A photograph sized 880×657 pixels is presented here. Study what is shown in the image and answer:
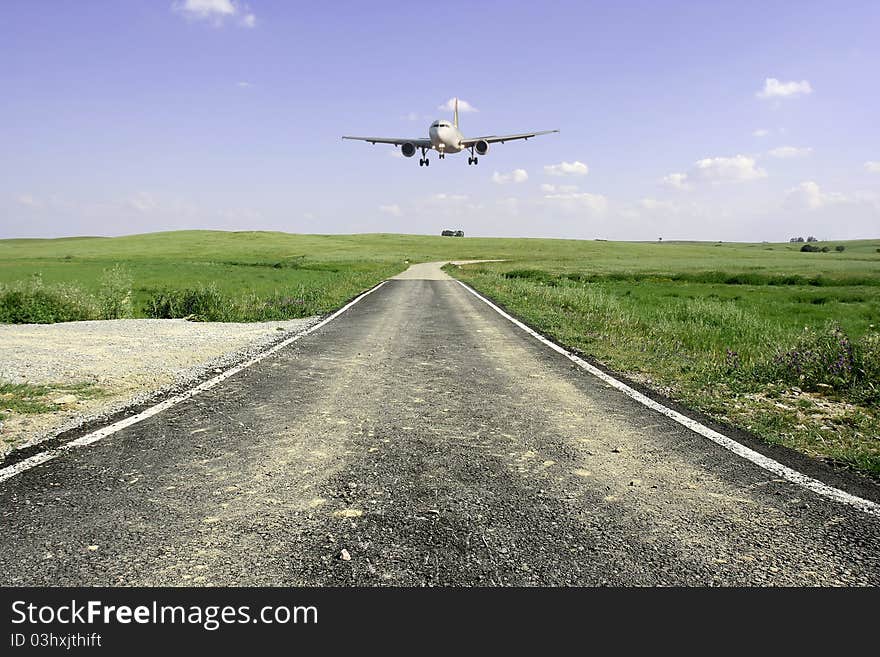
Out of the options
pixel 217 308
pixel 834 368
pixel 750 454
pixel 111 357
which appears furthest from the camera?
pixel 217 308

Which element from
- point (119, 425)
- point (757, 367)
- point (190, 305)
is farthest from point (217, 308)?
point (757, 367)

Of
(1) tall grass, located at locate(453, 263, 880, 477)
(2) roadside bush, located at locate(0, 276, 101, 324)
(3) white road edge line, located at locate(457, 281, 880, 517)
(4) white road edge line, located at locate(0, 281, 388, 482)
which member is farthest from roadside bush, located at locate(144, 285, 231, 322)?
(3) white road edge line, located at locate(457, 281, 880, 517)

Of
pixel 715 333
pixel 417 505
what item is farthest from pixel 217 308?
pixel 417 505

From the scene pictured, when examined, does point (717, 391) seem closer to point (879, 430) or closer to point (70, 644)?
point (879, 430)

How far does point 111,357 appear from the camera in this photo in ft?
33.7

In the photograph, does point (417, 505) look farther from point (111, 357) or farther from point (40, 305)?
point (40, 305)

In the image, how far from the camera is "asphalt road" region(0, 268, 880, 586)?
316cm

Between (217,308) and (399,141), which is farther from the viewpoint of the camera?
(399,141)

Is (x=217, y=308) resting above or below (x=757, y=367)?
above

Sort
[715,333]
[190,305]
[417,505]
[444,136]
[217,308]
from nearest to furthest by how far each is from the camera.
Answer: [417,505], [715,333], [217,308], [190,305], [444,136]

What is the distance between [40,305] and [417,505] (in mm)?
18001

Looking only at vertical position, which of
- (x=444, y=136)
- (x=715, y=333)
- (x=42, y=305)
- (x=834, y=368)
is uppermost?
(x=444, y=136)

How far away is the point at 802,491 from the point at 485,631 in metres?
3.13

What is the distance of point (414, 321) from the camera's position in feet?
55.8
